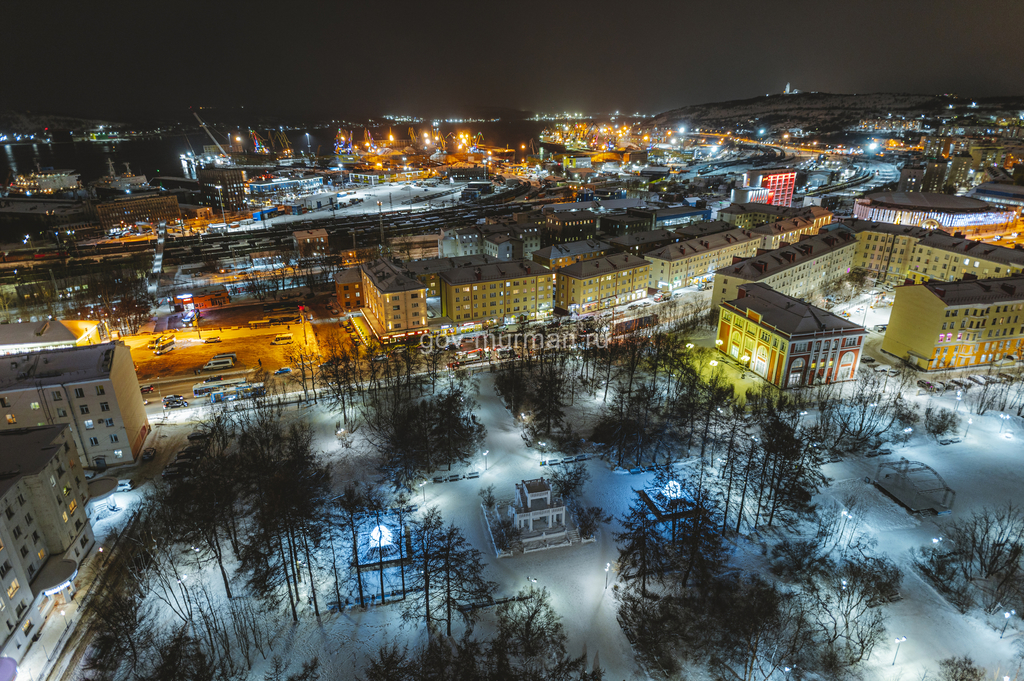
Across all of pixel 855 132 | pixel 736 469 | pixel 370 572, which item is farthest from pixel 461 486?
pixel 855 132

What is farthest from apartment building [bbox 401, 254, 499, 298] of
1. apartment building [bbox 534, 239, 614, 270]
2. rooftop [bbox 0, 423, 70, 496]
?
rooftop [bbox 0, 423, 70, 496]

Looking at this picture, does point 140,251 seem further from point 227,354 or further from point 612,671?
point 612,671

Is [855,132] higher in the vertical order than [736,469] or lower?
higher

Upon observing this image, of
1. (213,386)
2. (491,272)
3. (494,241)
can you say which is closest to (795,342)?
(491,272)

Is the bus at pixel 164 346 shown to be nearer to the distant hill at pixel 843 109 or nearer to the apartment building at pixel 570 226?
the apartment building at pixel 570 226

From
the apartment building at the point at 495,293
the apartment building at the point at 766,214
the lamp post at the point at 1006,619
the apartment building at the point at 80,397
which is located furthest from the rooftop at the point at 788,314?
the apartment building at the point at 80,397

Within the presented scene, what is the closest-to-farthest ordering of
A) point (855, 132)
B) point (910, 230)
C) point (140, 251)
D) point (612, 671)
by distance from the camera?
point (612, 671), point (910, 230), point (140, 251), point (855, 132)
